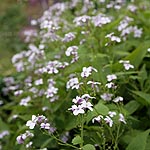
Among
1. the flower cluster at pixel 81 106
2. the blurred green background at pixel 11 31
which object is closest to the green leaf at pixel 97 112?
the flower cluster at pixel 81 106

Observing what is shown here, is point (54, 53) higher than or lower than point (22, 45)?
higher

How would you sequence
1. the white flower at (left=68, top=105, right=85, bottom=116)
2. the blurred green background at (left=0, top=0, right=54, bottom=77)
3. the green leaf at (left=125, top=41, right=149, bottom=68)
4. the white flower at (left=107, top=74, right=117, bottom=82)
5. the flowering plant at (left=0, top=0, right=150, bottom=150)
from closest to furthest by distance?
the white flower at (left=68, top=105, right=85, bottom=116) → the flowering plant at (left=0, top=0, right=150, bottom=150) → the white flower at (left=107, top=74, right=117, bottom=82) → the green leaf at (left=125, top=41, right=149, bottom=68) → the blurred green background at (left=0, top=0, right=54, bottom=77)

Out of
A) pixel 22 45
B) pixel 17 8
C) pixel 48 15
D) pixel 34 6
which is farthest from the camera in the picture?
pixel 34 6

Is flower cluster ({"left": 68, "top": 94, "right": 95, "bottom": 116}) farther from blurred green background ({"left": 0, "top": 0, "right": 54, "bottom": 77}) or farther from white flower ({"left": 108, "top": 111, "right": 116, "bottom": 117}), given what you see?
blurred green background ({"left": 0, "top": 0, "right": 54, "bottom": 77})

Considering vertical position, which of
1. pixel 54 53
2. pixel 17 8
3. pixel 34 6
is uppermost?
pixel 54 53

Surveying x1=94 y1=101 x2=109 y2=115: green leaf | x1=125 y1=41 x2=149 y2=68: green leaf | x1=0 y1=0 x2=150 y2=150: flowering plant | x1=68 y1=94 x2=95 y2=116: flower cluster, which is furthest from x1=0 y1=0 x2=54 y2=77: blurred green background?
x1=68 y1=94 x2=95 y2=116: flower cluster

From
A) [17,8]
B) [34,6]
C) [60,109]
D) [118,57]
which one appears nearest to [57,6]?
[118,57]

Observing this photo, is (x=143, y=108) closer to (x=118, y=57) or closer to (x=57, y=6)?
(x=118, y=57)

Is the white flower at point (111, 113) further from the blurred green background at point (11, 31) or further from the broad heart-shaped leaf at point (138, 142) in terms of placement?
the blurred green background at point (11, 31)

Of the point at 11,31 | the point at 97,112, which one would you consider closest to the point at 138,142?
the point at 97,112
